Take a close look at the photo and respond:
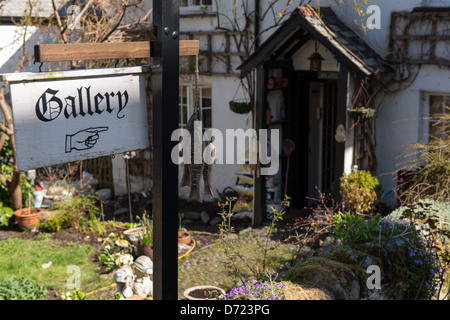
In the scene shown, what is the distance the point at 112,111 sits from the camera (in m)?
3.34

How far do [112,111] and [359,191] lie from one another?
5.85m

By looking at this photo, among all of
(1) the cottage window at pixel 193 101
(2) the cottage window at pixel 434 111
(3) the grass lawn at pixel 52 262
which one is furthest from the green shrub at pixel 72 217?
(2) the cottage window at pixel 434 111

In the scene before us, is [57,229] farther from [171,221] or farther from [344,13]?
[171,221]

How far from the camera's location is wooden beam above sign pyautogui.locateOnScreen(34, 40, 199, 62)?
9.88 feet

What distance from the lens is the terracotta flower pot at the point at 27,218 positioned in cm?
1015

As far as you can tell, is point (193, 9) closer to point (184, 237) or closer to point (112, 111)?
point (184, 237)

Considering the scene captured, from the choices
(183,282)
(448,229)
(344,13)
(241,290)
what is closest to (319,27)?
(344,13)

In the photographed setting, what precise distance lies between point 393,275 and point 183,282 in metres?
2.98

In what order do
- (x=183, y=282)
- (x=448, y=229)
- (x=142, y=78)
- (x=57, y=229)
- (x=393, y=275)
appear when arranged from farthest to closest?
(x=57, y=229) < (x=183, y=282) < (x=448, y=229) < (x=393, y=275) < (x=142, y=78)

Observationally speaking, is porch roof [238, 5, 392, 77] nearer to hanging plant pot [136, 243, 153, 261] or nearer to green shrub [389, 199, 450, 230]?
green shrub [389, 199, 450, 230]

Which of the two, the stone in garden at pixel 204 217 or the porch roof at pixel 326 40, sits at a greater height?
the porch roof at pixel 326 40

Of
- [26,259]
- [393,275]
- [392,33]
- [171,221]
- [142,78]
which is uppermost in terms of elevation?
[392,33]

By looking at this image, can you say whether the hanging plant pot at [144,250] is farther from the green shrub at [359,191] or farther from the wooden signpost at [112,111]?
the wooden signpost at [112,111]

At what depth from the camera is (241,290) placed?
464cm
